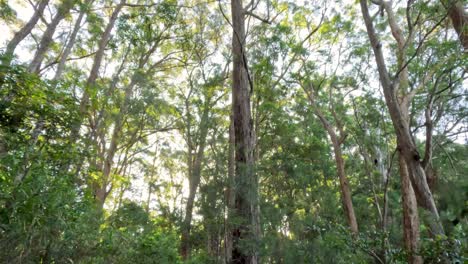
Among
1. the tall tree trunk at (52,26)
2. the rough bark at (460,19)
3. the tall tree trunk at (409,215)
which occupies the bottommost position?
the tall tree trunk at (409,215)

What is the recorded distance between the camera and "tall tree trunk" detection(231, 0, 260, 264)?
14.0ft

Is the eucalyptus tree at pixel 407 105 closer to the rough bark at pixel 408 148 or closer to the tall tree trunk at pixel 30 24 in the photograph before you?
the rough bark at pixel 408 148

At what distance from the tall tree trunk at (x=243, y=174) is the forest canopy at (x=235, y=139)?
3 cm

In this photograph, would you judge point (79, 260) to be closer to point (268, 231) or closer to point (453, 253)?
point (268, 231)

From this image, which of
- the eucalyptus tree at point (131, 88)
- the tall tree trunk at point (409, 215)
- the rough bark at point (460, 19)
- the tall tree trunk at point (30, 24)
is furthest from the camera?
the eucalyptus tree at point (131, 88)

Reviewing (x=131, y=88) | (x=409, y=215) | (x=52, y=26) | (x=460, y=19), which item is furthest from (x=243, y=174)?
(x=52, y=26)

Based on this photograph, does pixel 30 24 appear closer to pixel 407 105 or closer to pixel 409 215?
pixel 407 105

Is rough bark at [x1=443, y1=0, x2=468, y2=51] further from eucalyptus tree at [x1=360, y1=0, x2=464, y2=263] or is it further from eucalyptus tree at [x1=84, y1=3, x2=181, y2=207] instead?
eucalyptus tree at [x1=84, y1=3, x2=181, y2=207]

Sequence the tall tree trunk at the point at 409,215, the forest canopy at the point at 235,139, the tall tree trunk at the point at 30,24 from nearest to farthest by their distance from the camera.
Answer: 1. the forest canopy at the point at 235,139
2. the tall tree trunk at the point at 409,215
3. the tall tree trunk at the point at 30,24

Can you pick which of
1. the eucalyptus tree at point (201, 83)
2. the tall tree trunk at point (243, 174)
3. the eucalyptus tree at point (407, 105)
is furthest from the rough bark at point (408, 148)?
the eucalyptus tree at point (201, 83)

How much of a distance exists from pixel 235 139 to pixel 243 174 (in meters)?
0.82

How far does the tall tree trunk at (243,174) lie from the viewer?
4.25 m

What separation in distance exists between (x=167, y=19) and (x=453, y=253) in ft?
28.8

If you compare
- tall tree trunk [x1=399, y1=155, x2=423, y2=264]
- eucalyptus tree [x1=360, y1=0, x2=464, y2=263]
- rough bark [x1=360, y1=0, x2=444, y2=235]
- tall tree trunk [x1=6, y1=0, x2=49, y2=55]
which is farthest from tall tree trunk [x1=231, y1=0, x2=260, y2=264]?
tall tree trunk [x1=6, y1=0, x2=49, y2=55]
